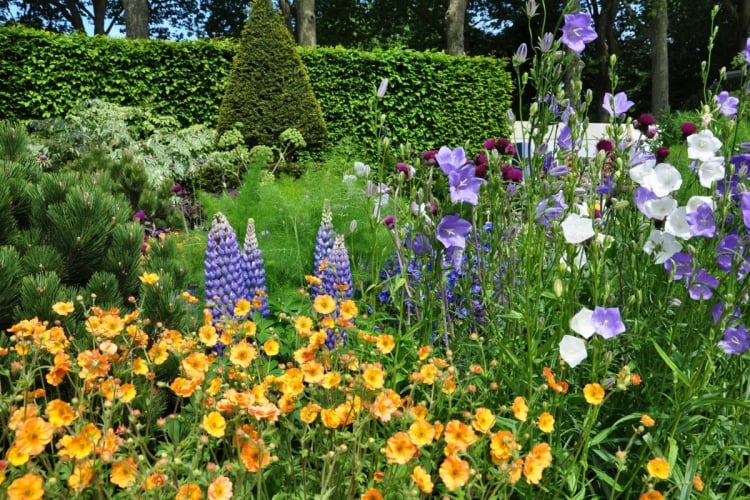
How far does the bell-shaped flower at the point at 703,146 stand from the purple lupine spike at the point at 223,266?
70.3 inches

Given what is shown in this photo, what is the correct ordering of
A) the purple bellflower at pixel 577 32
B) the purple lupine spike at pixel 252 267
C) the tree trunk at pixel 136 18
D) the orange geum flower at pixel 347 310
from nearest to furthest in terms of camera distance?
1. the orange geum flower at pixel 347 310
2. the purple bellflower at pixel 577 32
3. the purple lupine spike at pixel 252 267
4. the tree trunk at pixel 136 18

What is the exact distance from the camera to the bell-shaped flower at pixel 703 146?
73.5 inches

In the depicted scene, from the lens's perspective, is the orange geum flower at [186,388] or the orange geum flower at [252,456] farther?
the orange geum flower at [186,388]

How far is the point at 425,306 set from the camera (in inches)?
Result: 92.7

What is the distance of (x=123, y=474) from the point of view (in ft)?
4.61

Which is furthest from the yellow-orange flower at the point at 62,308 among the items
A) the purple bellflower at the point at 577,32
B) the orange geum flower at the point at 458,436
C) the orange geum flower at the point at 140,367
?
the purple bellflower at the point at 577,32

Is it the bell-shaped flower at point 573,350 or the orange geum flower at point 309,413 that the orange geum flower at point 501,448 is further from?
the orange geum flower at point 309,413

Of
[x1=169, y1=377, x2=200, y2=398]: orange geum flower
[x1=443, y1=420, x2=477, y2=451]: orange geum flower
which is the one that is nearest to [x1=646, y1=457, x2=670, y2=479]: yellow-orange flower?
[x1=443, y1=420, x2=477, y2=451]: orange geum flower

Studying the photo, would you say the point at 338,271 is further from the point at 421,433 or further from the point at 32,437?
the point at 32,437

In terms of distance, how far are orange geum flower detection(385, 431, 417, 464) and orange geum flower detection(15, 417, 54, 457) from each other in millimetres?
747

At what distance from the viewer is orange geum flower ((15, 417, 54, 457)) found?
4.22 feet

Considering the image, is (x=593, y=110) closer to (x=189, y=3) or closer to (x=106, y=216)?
(x=189, y=3)

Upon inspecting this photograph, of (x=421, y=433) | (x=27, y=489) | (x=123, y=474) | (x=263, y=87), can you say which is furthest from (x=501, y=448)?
(x=263, y=87)

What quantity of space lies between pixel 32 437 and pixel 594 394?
1273mm
